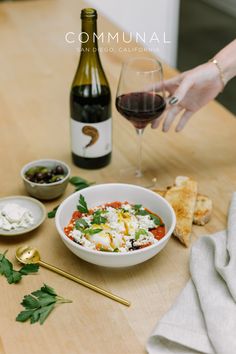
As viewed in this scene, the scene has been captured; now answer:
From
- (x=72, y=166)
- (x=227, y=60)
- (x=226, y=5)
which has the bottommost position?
(x=226, y=5)

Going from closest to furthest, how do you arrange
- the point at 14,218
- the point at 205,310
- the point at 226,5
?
the point at 205,310
the point at 14,218
the point at 226,5

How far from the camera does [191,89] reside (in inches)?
56.9

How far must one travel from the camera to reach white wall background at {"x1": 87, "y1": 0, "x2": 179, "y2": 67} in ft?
12.1

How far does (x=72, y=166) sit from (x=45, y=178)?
0.16 meters

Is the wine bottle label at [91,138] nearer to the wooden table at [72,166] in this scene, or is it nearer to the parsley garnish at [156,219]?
the wooden table at [72,166]

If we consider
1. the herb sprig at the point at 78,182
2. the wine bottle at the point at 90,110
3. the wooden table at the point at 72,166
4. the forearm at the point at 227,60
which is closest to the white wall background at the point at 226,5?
the wooden table at the point at 72,166

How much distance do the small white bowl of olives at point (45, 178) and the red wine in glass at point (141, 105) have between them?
0.64ft

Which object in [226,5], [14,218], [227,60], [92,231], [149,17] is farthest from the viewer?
[149,17]

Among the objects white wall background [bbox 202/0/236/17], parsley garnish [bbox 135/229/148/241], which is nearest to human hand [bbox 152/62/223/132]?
parsley garnish [bbox 135/229/148/241]

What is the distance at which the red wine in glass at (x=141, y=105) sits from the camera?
4.11 ft

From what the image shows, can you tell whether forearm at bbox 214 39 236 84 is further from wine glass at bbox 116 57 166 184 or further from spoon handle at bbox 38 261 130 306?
spoon handle at bbox 38 261 130 306

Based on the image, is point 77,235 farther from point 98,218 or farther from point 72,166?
point 72,166

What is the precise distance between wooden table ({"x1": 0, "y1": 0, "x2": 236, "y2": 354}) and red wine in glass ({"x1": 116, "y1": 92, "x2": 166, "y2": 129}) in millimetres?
179

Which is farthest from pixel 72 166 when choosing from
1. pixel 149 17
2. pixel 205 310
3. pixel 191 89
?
pixel 149 17
